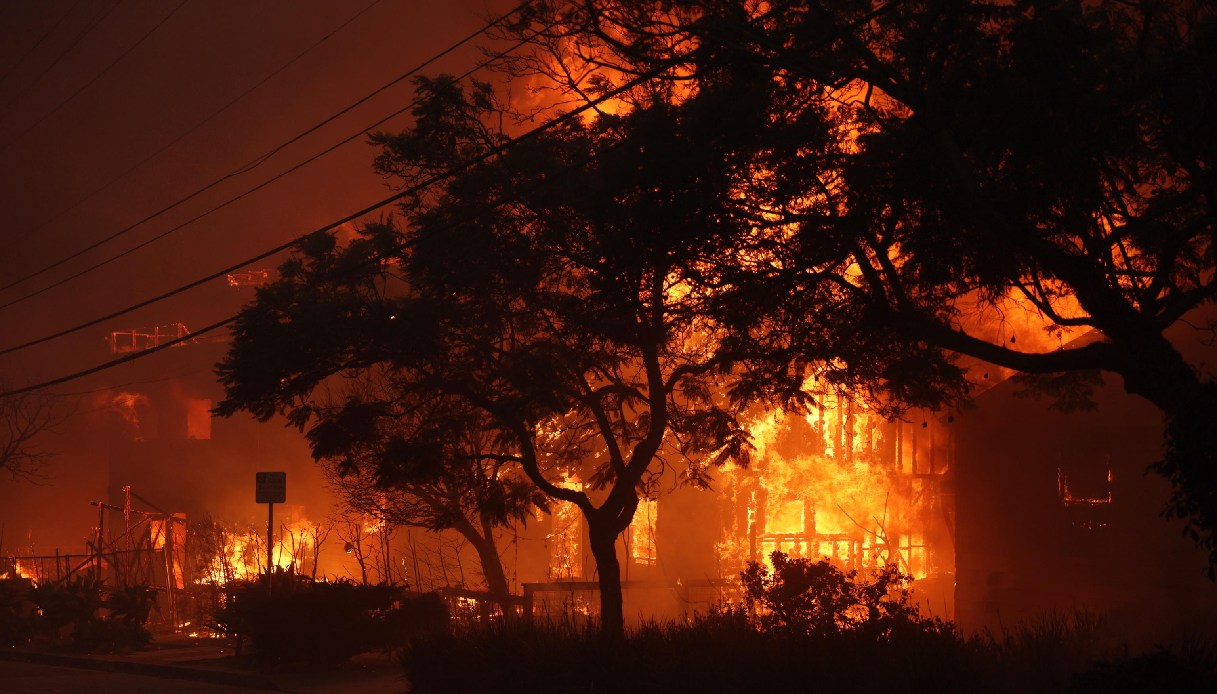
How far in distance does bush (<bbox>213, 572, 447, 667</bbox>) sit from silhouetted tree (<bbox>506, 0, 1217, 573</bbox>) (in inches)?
321

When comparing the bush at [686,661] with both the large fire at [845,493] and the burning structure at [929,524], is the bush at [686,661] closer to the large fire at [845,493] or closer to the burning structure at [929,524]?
the burning structure at [929,524]

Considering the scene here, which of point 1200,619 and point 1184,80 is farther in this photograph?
point 1200,619

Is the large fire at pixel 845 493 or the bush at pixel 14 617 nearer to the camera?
the bush at pixel 14 617

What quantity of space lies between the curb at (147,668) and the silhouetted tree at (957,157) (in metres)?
9.22

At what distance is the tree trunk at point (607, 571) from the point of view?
15.0 meters

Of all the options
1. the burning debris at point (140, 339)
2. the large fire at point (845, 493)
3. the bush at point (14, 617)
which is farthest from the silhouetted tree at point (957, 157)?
the burning debris at point (140, 339)

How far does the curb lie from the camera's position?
17.4 metres

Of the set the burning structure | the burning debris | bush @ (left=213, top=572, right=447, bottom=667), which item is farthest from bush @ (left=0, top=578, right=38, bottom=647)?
→ the burning debris

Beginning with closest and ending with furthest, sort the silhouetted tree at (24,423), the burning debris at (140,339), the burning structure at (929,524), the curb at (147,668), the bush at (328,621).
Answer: the curb at (147,668), the bush at (328,621), the burning structure at (929,524), the silhouetted tree at (24,423), the burning debris at (140,339)

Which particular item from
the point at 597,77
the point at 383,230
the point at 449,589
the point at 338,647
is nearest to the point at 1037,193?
the point at 597,77

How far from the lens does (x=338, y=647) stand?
1825 cm

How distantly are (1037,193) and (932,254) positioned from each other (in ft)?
5.34

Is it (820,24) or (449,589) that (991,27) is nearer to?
(820,24)

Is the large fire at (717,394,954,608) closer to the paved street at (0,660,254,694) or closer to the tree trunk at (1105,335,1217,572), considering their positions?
the paved street at (0,660,254,694)
